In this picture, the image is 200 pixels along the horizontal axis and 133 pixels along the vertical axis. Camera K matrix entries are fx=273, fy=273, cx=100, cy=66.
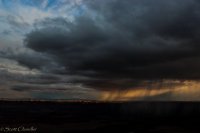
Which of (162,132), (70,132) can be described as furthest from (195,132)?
(70,132)

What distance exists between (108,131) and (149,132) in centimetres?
1103

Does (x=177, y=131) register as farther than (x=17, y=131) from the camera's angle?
Yes

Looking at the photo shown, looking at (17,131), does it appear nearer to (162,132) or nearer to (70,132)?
(70,132)

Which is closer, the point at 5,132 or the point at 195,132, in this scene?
the point at 5,132

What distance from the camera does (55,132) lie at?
2872 inches

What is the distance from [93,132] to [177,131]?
24.0 metres

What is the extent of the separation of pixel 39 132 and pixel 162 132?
33.3m

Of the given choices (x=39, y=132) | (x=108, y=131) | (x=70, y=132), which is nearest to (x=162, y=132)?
(x=108, y=131)

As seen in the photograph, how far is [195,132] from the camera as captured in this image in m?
A: 75.9

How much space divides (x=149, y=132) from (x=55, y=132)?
2517 cm

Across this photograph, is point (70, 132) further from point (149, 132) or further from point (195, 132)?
point (195, 132)

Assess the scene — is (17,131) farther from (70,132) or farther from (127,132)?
(127,132)

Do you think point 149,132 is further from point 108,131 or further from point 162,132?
point 108,131

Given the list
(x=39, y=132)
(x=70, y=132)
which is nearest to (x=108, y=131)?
(x=70, y=132)
